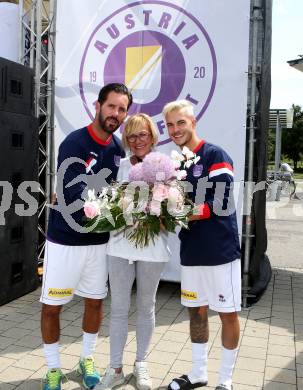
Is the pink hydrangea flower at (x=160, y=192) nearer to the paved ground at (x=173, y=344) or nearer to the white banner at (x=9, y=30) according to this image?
the paved ground at (x=173, y=344)

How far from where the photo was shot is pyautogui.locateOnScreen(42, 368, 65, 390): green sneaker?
9.26 ft

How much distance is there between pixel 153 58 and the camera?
4.77 m

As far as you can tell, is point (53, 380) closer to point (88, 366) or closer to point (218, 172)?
point (88, 366)

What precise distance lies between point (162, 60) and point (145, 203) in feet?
8.79

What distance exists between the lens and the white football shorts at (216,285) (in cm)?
271

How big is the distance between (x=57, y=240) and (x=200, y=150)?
1026 millimetres

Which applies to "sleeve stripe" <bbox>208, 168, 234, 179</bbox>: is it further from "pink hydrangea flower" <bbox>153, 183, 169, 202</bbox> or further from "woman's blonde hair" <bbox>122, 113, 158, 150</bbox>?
"woman's blonde hair" <bbox>122, 113, 158, 150</bbox>

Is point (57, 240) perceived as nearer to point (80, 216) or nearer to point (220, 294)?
point (80, 216)

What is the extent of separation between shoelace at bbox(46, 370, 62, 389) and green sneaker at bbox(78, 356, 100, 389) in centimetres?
18

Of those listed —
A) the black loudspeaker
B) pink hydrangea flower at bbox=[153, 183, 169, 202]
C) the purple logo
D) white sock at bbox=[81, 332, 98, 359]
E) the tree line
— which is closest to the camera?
pink hydrangea flower at bbox=[153, 183, 169, 202]

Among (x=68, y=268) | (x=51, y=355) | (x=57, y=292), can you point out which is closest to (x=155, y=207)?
(x=68, y=268)

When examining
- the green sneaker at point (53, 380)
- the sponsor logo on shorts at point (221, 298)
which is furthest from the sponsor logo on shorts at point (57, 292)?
the sponsor logo on shorts at point (221, 298)

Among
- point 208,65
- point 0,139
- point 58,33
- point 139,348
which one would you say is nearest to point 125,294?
point 139,348

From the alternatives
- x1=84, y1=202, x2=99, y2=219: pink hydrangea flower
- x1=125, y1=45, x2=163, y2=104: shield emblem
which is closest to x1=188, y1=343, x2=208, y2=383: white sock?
x1=84, y1=202, x2=99, y2=219: pink hydrangea flower
